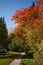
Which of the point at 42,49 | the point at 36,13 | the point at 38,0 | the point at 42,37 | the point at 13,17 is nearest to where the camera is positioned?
the point at 42,49

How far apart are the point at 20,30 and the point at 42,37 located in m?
18.6

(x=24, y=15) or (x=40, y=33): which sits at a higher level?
(x=24, y=15)

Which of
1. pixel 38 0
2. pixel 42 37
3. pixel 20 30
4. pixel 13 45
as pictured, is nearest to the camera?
pixel 42 37

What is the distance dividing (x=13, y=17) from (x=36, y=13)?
4.52 meters

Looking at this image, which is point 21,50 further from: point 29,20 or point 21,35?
point 29,20

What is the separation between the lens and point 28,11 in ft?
100

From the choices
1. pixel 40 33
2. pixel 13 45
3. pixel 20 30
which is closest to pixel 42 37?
pixel 40 33

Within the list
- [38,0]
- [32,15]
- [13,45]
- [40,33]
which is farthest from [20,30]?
[13,45]

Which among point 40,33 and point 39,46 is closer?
point 39,46

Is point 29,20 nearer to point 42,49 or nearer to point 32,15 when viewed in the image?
point 32,15

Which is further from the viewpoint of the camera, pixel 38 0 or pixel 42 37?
pixel 38 0

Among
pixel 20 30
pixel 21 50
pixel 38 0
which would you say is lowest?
pixel 21 50

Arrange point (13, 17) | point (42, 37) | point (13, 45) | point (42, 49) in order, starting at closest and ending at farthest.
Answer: point (42, 49)
point (42, 37)
point (13, 17)
point (13, 45)

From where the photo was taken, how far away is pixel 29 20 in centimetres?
3109
